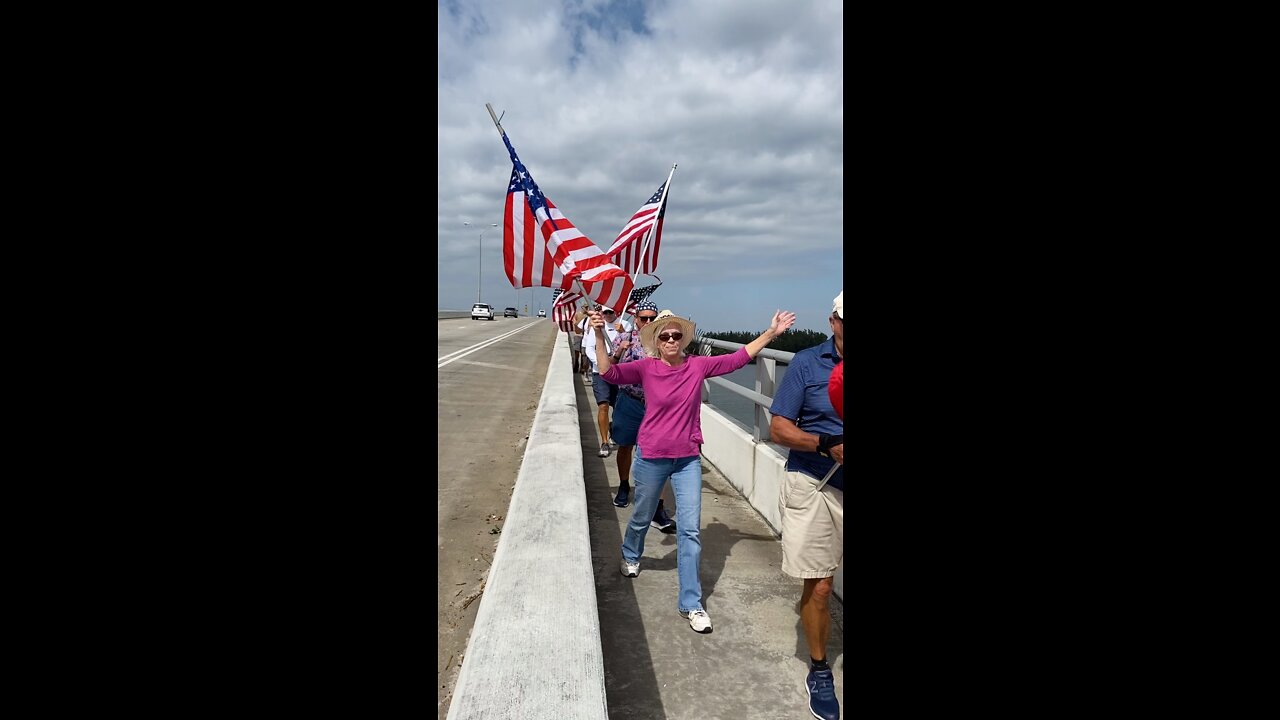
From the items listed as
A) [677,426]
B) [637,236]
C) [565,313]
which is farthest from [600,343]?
[565,313]

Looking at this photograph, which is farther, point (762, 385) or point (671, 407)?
point (762, 385)

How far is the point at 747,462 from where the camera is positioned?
6285mm

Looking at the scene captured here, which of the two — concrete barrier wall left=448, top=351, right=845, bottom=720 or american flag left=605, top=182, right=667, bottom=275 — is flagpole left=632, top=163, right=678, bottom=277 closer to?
american flag left=605, top=182, right=667, bottom=275

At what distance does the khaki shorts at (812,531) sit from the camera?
10.6 ft

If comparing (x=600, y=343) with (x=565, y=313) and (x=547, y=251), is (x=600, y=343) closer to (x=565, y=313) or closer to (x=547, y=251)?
(x=547, y=251)

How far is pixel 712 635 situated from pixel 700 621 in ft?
0.32

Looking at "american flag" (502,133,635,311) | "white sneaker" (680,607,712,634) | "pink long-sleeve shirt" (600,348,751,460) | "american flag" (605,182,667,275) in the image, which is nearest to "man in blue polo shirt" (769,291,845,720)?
"white sneaker" (680,607,712,634)

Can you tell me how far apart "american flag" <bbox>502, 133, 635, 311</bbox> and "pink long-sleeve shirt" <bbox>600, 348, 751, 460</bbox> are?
1.76 m

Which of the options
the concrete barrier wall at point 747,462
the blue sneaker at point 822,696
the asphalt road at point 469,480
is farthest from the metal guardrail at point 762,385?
the blue sneaker at point 822,696

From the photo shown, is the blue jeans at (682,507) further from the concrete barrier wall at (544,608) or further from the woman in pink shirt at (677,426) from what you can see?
the concrete barrier wall at (544,608)
